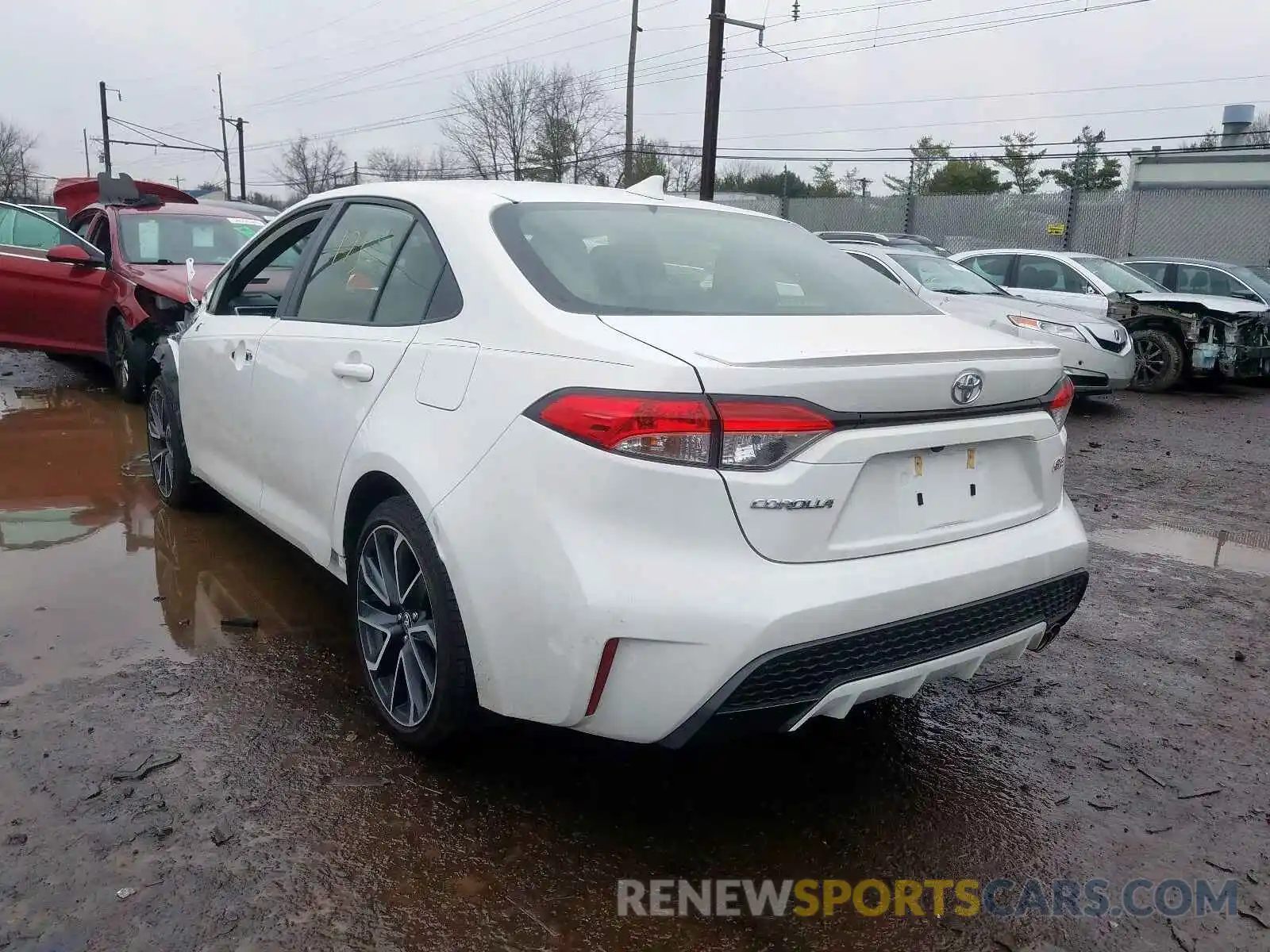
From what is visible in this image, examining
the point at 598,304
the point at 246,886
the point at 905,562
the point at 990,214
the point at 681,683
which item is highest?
the point at 990,214

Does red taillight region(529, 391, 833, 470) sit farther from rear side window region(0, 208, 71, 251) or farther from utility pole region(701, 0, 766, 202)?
utility pole region(701, 0, 766, 202)

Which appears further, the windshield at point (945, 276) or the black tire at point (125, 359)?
the windshield at point (945, 276)

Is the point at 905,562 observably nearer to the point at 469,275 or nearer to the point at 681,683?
the point at 681,683

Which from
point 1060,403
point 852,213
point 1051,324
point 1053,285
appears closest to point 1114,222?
point 852,213

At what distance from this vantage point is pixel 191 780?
278 cm

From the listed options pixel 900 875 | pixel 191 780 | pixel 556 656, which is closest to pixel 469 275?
pixel 556 656

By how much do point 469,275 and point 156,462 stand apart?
3301mm

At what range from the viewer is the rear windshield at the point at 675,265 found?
268 cm

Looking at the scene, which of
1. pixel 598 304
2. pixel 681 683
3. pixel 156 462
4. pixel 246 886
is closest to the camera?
pixel 681 683

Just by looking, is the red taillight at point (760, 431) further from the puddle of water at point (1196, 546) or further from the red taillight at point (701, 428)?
the puddle of water at point (1196, 546)

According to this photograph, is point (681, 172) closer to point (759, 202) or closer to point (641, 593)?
point (759, 202)

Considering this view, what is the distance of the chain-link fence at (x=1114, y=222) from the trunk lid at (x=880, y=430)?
61.2 ft

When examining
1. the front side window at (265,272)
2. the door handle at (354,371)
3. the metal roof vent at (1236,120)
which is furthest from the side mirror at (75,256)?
the metal roof vent at (1236,120)

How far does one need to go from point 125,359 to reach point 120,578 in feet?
13.9
